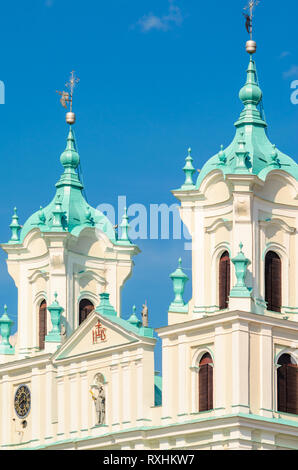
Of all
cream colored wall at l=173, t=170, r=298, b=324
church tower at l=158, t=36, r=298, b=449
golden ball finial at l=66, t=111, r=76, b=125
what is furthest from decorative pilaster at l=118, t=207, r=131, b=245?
cream colored wall at l=173, t=170, r=298, b=324

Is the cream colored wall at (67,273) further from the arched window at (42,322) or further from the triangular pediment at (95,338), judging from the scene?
the triangular pediment at (95,338)

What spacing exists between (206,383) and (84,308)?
10230mm

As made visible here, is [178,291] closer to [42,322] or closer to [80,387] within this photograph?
A: [80,387]

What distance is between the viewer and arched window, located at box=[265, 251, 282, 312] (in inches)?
2386

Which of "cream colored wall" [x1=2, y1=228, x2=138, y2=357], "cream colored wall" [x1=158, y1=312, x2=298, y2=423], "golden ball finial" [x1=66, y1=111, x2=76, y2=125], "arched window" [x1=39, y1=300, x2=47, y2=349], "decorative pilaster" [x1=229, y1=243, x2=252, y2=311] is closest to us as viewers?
"cream colored wall" [x1=158, y1=312, x2=298, y2=423]

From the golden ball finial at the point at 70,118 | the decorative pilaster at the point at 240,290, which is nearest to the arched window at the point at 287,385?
the decorative pilaster at the point at 240,290

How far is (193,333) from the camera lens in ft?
199

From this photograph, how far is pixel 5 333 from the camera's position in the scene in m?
69.8

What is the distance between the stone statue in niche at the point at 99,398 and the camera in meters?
64.2

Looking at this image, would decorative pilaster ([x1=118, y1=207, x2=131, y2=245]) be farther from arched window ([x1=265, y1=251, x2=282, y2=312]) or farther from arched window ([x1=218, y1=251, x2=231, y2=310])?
arched window ([x1=265, y1=251, x2=282, y2=312])

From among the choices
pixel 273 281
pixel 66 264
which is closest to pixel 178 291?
pixel 273 281

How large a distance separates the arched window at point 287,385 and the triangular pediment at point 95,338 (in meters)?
5.63

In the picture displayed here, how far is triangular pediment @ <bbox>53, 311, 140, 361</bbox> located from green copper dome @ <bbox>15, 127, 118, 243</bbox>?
4.51 meters
